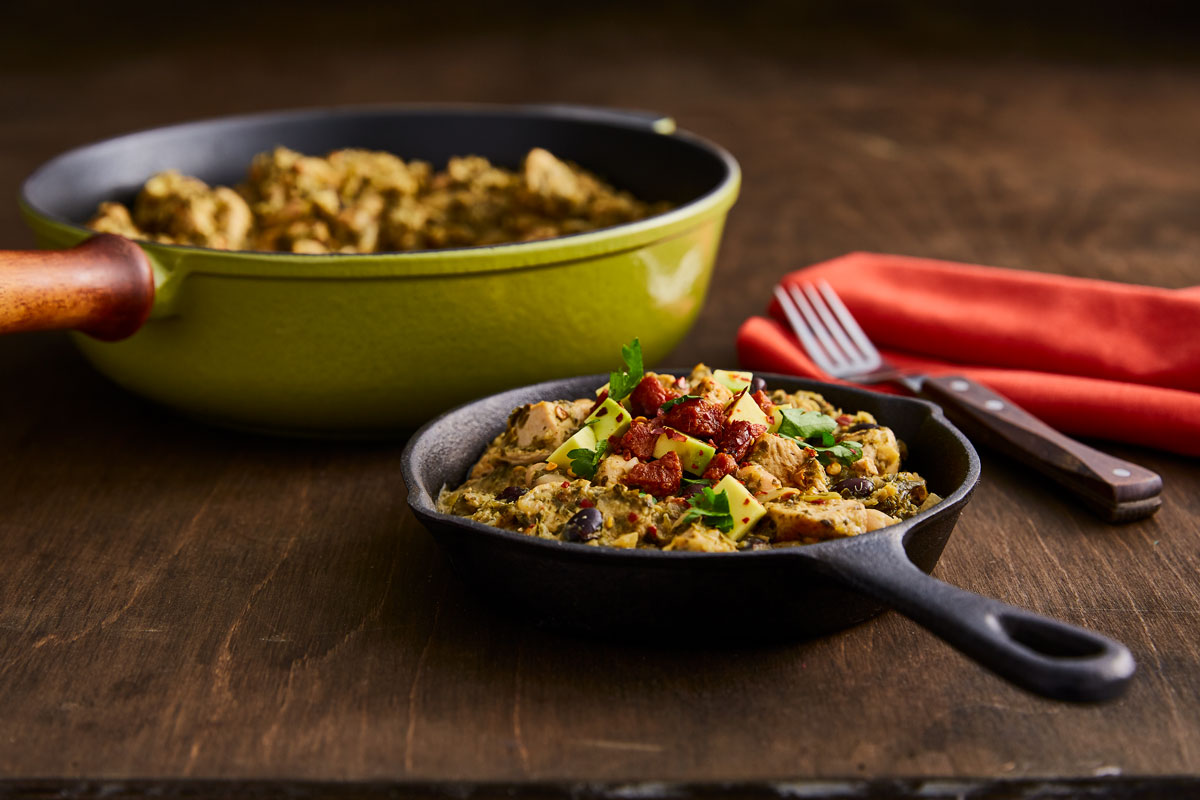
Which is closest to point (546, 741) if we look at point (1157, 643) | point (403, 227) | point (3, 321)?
point (1157, 643)

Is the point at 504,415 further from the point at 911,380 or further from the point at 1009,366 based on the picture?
the point at 1009,366

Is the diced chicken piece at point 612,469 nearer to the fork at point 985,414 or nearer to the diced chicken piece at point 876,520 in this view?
the diced chicken piece at point 876,520

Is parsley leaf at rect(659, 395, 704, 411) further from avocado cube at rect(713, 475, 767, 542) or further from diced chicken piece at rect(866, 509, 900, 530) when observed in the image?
diced chicken piece at rect(866, 509, 900, 530)

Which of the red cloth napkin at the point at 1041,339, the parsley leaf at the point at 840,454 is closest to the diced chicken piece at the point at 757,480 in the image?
the parsley leaf at the point at 840,454

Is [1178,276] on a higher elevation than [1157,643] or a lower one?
lower

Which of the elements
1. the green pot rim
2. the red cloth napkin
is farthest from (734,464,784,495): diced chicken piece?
the red cloth napkin

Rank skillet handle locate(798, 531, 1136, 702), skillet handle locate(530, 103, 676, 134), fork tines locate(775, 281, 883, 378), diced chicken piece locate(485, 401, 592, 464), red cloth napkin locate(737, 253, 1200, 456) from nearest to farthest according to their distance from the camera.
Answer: skillet handle locate(798, 531, 1136, 702), diced chicken piece locate(485, 401, 592, 464), red cloth napkin locate(737, 253, 1200, 456), fork tines locate(775, 281, 883, 378), skillet handle locate(530, 103, 676, 134)
